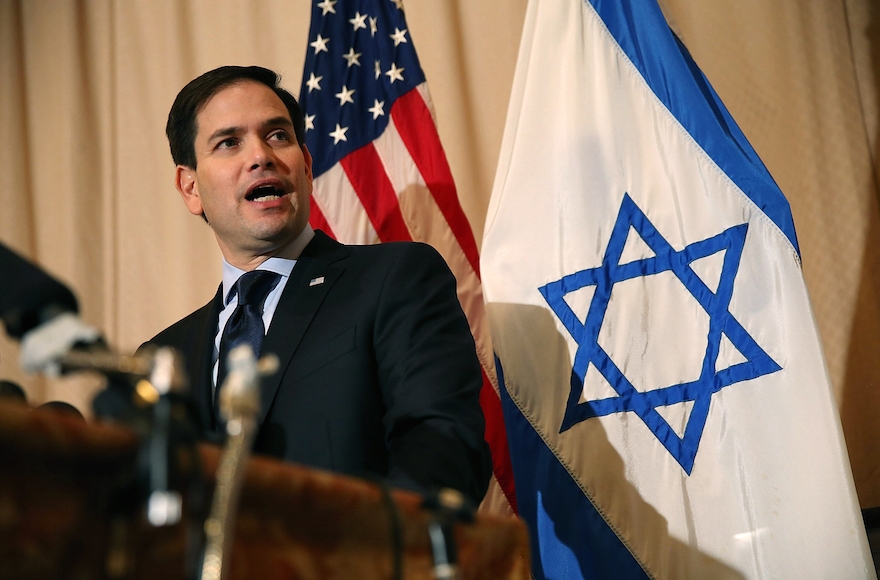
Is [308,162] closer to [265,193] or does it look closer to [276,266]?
[265,193]

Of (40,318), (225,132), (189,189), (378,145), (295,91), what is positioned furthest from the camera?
(295,91)

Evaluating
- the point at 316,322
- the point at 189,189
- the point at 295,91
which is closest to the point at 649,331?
the point at 316,322

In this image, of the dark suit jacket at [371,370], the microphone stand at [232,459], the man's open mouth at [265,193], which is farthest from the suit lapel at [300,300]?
the microphone stand at [232,459]

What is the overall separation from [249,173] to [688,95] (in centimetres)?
101

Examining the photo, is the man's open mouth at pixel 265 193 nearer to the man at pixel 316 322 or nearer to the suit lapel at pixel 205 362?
the man at pixel 316 322

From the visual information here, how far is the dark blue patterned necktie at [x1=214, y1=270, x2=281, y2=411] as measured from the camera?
1.69 metres

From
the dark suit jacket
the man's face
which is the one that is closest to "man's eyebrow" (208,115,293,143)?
the man's face

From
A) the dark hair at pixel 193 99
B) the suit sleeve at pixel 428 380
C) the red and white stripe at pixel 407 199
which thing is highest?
the dark hair at pixel 193 99

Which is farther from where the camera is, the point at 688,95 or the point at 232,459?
the point at 688,95

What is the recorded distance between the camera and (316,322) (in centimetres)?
165

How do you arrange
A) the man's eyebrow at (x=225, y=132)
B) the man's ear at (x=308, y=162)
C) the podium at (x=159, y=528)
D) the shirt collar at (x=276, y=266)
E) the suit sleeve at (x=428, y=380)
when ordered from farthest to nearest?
the man's ear at (x=308, y=162) → the man's eyebrow at (x=225, y=132) → the shirt collar at (x=276, y=266) → the suit sleeve at (x=428, y=380) → the podium at (x=159, y=528)

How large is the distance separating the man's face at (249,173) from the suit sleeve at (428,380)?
317 millimetres

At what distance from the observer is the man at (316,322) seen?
139cm

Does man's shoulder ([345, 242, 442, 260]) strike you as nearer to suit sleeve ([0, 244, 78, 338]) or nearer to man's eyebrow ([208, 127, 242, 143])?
man's eyebrow ([208, 127, 242, 143])
